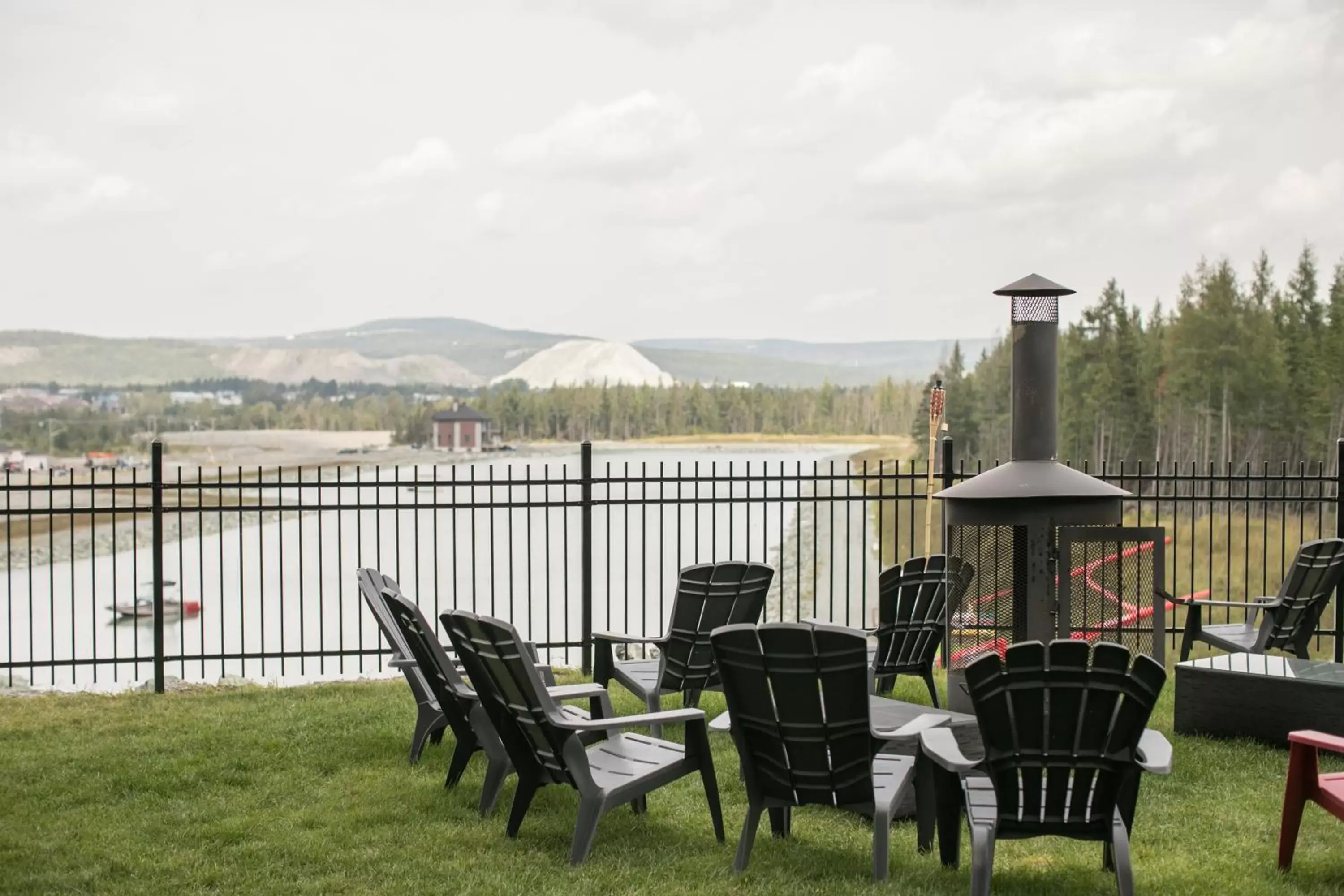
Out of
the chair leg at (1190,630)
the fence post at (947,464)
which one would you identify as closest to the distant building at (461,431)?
the fence post at (947,464)

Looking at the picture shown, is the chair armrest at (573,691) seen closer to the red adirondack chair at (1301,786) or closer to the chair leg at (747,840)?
the chair leg at (747,840)

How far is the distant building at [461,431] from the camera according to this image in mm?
101812

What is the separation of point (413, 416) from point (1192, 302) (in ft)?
238

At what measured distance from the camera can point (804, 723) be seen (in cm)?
466

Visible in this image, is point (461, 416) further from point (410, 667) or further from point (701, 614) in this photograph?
point (410, 667)

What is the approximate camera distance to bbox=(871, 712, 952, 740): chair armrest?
15.3 ft

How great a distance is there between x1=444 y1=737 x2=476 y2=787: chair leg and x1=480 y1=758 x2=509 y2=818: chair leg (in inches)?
15.0

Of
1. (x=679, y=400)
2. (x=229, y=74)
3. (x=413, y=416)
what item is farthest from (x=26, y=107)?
(x=679, y=400)

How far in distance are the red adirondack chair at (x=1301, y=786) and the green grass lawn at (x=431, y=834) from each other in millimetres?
131

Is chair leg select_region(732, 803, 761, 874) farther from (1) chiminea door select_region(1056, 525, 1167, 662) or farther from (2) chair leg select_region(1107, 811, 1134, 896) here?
(1) chiminea door select_region(1056, 525, 1167, 662)

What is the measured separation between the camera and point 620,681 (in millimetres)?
7430

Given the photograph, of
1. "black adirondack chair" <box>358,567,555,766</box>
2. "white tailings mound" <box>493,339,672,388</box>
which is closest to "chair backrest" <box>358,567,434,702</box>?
"black adirondack chair" <box>358,567,555,766</box>

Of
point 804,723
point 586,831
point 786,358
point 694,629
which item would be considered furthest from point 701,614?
point 786,358

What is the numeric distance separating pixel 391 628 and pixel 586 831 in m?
2.05
